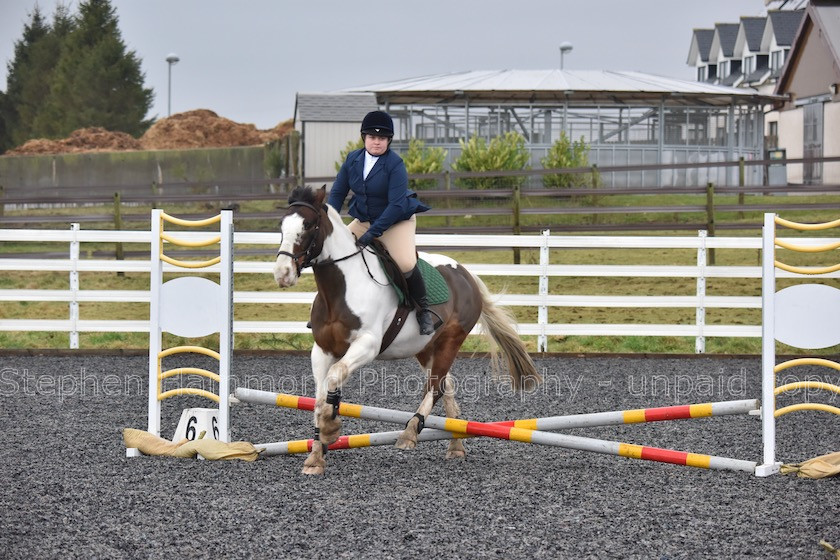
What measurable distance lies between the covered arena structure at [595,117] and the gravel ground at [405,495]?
2041 centimetres

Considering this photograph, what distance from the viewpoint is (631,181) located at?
27906mm

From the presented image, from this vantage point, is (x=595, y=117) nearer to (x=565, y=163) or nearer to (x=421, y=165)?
(x=565, y=163)

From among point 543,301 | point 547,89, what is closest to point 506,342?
point 543,301

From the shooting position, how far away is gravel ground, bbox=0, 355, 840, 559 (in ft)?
15.7

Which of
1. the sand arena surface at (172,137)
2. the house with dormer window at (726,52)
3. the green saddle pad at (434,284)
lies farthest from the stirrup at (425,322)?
the house with dormer window at (726,52)

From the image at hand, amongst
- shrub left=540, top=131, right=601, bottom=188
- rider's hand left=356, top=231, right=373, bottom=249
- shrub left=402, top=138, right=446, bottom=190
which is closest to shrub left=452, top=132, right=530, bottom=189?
shrub left=402, top=138, right=446, bottom=190

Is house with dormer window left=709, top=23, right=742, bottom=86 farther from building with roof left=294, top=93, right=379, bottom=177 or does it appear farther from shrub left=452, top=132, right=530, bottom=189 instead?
shrub left=452, top=132, right=530, bottom=189

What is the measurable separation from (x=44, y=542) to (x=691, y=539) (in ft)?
9.69

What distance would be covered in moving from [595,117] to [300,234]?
24.8m

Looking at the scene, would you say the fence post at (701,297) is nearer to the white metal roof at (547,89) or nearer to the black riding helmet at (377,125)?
the black riding helmet at (377,125)

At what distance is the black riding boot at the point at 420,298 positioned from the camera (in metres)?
6.59

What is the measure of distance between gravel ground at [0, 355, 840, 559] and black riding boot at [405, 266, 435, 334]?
869mm

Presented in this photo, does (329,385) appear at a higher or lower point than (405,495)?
higher

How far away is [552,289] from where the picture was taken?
1575cm
